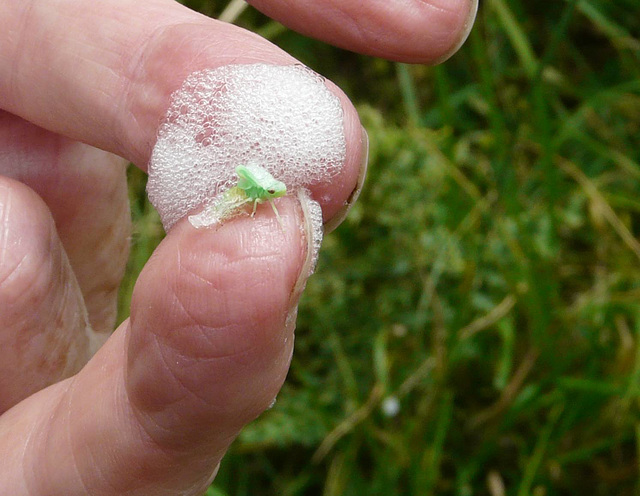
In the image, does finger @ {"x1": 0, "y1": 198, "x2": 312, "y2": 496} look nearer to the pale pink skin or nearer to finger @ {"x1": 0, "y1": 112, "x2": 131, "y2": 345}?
the pale pink skin

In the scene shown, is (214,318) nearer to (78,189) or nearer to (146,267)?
(146,267)

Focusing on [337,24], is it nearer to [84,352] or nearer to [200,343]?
[200,343]

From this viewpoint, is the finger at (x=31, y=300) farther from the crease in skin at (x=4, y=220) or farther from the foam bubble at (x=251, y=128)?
the foam bubble at (x=251, y=128)

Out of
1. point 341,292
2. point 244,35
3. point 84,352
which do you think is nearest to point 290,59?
point 244,35

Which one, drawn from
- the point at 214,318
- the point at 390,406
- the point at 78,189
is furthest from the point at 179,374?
the point at 390,406

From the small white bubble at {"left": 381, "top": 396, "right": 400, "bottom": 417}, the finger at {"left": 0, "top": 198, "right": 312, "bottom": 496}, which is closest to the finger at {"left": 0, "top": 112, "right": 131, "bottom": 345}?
the finger at {"left": 0, "top": 198, "right": 312, "bottom": 496}

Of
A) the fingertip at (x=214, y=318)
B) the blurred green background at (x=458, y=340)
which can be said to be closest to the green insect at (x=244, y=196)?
the fingertip at (x=214, y=318)
